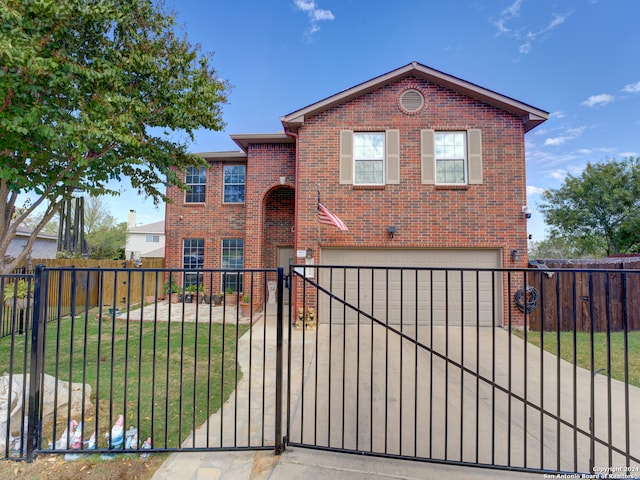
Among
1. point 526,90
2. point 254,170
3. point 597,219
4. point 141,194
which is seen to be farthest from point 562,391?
point 597,219

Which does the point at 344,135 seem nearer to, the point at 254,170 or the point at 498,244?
the point at 254,170

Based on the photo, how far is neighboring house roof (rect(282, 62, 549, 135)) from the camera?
7.61 meters

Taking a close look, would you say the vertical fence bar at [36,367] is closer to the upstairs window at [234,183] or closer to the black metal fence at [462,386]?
the black metal fence at [462,386]

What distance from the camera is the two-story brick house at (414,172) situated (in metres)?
7.77

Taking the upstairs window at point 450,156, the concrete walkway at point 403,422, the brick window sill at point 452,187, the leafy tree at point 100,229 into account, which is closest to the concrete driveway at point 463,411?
the concrete walkway at point 403,422

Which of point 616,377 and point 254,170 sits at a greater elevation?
point 254,170

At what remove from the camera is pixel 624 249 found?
594 inches

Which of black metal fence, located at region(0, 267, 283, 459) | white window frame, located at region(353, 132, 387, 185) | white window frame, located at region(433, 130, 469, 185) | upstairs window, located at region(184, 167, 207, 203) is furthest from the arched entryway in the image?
white window frame, located at region(433, 130, 469, 185)

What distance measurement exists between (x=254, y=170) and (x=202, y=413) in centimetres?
786

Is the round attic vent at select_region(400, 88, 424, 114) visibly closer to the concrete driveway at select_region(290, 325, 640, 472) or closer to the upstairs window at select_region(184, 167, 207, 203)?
the concrete driveway at select_region(290, 325, 640, 472)

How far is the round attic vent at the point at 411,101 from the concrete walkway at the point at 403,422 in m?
6.39

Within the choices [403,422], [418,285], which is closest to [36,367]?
[403,422]

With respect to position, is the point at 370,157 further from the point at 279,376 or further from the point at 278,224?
the point at 279,376

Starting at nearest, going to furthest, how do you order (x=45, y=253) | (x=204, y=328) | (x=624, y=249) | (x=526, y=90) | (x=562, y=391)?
1. (x=562, y=391)
2. (x=204, y=328)
3. (x=526, y=90)
4. (x=624, y=249)
5. (x=45, y=253)
